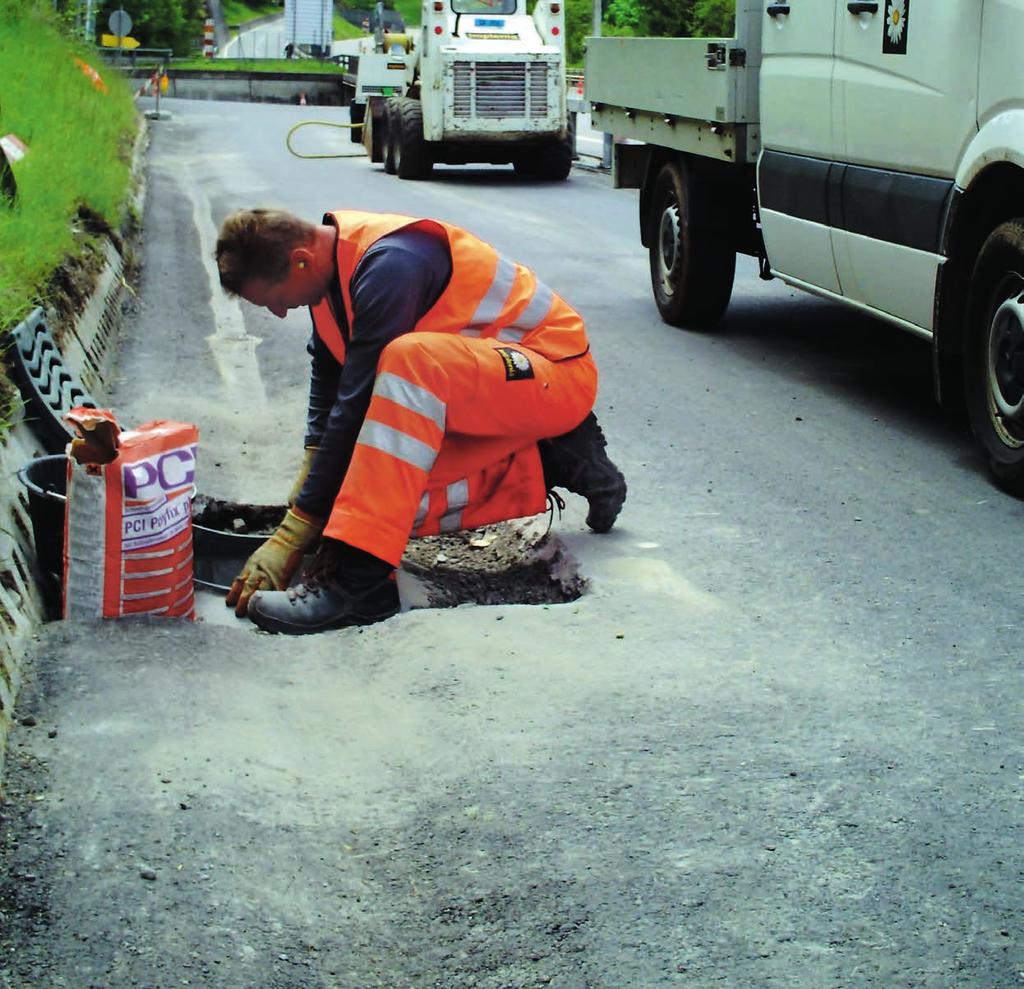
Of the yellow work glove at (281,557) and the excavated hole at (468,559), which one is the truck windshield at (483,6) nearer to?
the excavated hole at (468,559)

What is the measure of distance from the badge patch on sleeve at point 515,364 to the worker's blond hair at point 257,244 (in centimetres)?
65

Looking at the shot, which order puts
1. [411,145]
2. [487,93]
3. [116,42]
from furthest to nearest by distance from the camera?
[116,42] < [411,145] < [487,93]

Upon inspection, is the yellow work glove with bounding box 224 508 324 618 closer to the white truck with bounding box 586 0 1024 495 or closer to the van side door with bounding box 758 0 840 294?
the white truck with bounding box 586 0 1024 495

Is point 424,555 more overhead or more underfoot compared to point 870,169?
more underfoot

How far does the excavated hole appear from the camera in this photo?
4.86 m

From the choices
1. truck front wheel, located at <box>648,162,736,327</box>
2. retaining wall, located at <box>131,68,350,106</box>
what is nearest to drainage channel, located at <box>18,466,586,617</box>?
truck front wheel, located at <box>648,162,736,327</box>

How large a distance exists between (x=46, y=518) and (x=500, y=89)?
672 inches

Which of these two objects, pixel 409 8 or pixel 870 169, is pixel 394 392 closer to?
pixel 870 169

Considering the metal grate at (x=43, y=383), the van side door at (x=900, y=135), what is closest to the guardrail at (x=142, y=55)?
the van side door at (x=900, y=135)

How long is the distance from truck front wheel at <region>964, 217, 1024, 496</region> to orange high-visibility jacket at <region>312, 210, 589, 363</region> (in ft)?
5.47

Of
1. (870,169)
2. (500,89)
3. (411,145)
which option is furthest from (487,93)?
(870,169)

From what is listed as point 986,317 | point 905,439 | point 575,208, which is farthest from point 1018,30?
point 575,208

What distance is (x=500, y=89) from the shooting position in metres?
20.7

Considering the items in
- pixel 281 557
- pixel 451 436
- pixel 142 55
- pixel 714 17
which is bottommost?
pixel 281 557
